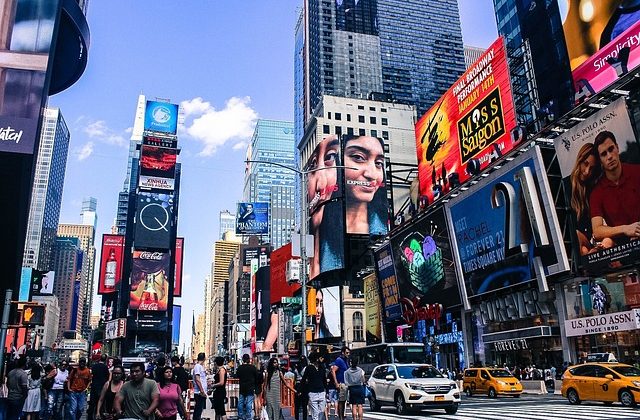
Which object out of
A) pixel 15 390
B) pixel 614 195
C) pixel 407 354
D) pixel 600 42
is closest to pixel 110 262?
pixel 407 354

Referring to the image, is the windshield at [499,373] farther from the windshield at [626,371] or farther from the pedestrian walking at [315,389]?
the pedestrian walking at [315,389]

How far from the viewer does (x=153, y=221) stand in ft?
332

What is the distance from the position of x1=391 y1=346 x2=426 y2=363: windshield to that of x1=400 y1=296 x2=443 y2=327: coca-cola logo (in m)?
15.9

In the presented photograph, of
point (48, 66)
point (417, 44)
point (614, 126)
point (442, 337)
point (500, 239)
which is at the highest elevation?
point (417, 44)

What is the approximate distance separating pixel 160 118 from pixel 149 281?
3260cm

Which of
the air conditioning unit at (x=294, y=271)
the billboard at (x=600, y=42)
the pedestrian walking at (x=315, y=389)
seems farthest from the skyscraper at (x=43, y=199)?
the pedestrian walking at (x=315, y=389)

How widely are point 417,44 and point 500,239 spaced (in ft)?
466

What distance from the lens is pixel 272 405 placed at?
46.8ft

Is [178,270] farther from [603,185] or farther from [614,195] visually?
[614,195]

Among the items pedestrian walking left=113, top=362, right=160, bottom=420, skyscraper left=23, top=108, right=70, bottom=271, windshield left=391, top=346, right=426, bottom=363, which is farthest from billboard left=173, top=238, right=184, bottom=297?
pedestrian walking left=113, top=362, right=160, bottom=420

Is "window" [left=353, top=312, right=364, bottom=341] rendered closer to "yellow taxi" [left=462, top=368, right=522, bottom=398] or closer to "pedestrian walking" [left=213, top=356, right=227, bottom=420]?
"yellow taxi" [left=462, top=368, right=522, bottom=398]

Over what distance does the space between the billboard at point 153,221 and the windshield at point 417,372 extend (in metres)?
87.1

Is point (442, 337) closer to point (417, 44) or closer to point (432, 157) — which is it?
point (432, 157)

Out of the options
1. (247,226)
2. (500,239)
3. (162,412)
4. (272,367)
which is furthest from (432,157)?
(247,226)
